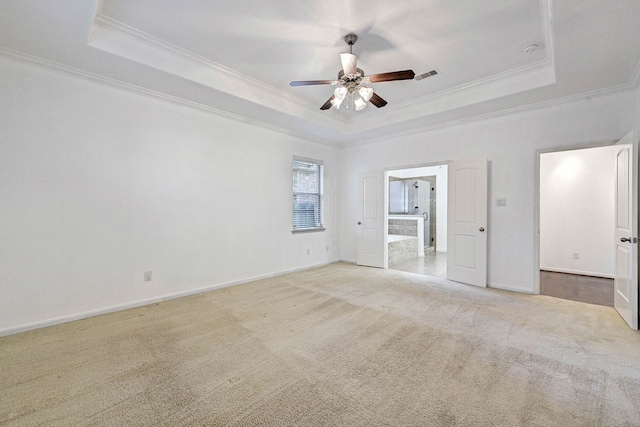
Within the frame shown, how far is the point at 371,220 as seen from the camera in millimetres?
5773

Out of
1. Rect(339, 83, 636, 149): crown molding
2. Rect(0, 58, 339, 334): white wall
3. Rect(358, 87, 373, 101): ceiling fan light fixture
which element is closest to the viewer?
Rect(0, 58, 339, 334): white wall

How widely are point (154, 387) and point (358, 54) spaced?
3.70 m

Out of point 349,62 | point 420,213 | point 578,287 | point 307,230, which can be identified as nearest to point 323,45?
point 349,62

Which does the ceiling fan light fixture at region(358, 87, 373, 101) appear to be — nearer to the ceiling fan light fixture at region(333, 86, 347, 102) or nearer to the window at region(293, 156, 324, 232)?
the ceiling fan light fixture at region(333, 86, 347, 102)

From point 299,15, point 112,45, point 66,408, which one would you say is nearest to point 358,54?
point 299,15

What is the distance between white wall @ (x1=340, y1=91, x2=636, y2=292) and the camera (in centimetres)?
352

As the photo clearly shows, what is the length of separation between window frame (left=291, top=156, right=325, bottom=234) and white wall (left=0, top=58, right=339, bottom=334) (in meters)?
0.76

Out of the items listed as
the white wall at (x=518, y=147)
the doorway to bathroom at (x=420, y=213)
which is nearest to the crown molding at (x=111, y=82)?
the white wall at (x=518, y=147)

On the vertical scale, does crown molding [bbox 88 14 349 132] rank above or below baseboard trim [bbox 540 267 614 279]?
above

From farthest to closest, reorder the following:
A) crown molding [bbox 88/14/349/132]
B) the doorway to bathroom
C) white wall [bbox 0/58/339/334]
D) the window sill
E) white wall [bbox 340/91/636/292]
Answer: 1. the doorway to bathroom
2. the window sill
3. white wall [bbox 340/91/636/292]
4. white wall [bbox 0/58/339/334]
5. crown molding [bbox 88/14/349/132]

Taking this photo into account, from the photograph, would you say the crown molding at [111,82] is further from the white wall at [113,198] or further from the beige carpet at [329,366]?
the beige carpet at [329,366]

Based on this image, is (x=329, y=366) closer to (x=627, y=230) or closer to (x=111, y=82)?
(x=627, y=230)

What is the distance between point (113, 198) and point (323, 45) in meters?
3.05

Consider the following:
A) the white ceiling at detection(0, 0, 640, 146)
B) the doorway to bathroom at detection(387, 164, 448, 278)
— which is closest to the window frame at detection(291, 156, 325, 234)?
the white ceiling at detection(0, 0, 640, 146)
